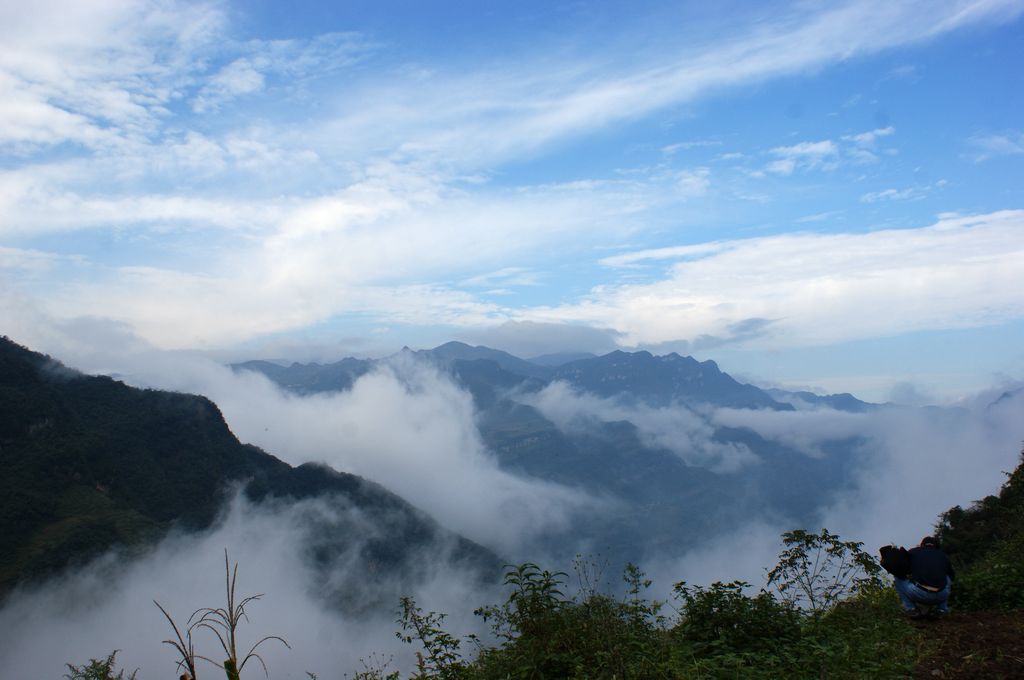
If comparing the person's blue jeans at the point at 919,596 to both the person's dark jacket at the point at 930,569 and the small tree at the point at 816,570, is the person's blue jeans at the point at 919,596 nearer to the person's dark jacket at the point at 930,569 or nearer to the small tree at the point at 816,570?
the person's dark jacket at the point at 930,569

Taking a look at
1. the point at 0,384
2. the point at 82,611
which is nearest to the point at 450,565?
the point at 82,611

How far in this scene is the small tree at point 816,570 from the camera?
10.1m

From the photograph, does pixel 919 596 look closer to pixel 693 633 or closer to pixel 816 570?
pixel 816 570

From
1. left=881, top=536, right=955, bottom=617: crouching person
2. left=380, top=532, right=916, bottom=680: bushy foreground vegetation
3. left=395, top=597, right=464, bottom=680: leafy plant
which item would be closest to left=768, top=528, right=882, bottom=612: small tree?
left=380, top=532, right=916, bottom=680: bushy foreground vegetation

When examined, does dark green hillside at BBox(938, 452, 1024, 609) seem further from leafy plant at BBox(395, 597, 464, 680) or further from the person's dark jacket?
leafy plant at BBox(395, 597, 464, 680)

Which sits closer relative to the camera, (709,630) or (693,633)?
(709,630)

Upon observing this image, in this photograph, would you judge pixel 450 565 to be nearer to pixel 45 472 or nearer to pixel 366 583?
pixel 366 583

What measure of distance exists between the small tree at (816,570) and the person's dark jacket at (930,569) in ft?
2.07

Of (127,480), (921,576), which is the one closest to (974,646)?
(921,576)

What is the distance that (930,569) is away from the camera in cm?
1084

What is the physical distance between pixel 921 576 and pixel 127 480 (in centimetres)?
15569

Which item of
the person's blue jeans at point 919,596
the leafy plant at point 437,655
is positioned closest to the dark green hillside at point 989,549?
the person's blue jeans at point 919,596

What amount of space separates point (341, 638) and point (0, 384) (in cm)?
9162

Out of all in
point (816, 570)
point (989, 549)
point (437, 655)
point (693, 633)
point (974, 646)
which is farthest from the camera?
point (989, 549)
